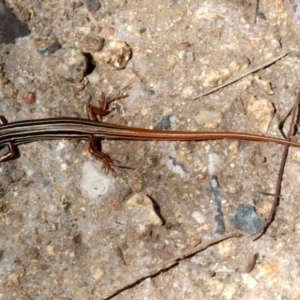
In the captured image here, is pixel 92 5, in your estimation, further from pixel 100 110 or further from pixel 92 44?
pixel 100 110

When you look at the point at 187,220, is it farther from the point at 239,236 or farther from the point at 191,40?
the point at 191,40

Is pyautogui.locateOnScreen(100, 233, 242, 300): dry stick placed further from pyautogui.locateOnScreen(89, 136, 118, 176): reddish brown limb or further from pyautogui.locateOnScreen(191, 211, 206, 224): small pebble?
pyautogui.locateOnScreen(89, 136, 118, 176): reddish brown limb

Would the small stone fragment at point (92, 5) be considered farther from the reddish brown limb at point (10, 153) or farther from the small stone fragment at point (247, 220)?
the small stone fragment at point (247, 220)

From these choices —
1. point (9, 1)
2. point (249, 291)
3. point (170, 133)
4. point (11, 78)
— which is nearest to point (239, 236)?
point (249, 291)

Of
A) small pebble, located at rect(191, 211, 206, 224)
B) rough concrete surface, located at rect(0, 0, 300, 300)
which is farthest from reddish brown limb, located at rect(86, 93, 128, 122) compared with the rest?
small pebble, located at rect(191, 211, 206, 224)

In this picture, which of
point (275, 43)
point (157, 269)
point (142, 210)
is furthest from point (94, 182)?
point (275, 43)

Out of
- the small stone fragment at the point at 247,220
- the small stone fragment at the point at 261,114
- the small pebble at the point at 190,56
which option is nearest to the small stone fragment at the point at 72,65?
the small pebble at the point at 190,56
